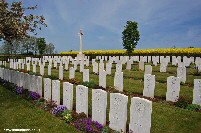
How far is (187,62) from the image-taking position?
2567cm

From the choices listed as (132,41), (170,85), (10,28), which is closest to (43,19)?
(10,28)

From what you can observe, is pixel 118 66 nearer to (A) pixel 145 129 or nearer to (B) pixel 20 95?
(B) pixel 20 95

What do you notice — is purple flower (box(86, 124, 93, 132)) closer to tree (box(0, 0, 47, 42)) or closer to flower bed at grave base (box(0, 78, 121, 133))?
flower bed at grave base (box(0, 78, 121, 133))

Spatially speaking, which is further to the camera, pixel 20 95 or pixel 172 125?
pixel 20 95

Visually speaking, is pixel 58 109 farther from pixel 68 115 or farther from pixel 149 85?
pixel 149 85

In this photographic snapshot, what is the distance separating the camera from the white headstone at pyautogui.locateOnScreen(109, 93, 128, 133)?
7.29 meters

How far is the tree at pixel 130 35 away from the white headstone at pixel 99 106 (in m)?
38.9

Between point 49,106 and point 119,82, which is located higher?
point 119,82

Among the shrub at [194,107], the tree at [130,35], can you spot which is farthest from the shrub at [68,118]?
the tree at [130,35]

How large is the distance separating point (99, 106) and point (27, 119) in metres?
2.57

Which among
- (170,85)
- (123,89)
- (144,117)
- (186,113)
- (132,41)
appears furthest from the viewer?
(132,41)

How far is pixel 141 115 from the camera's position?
266 inches

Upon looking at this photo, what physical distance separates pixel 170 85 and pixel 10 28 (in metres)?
7.46

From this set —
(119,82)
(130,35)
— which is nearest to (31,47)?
(130,35)
